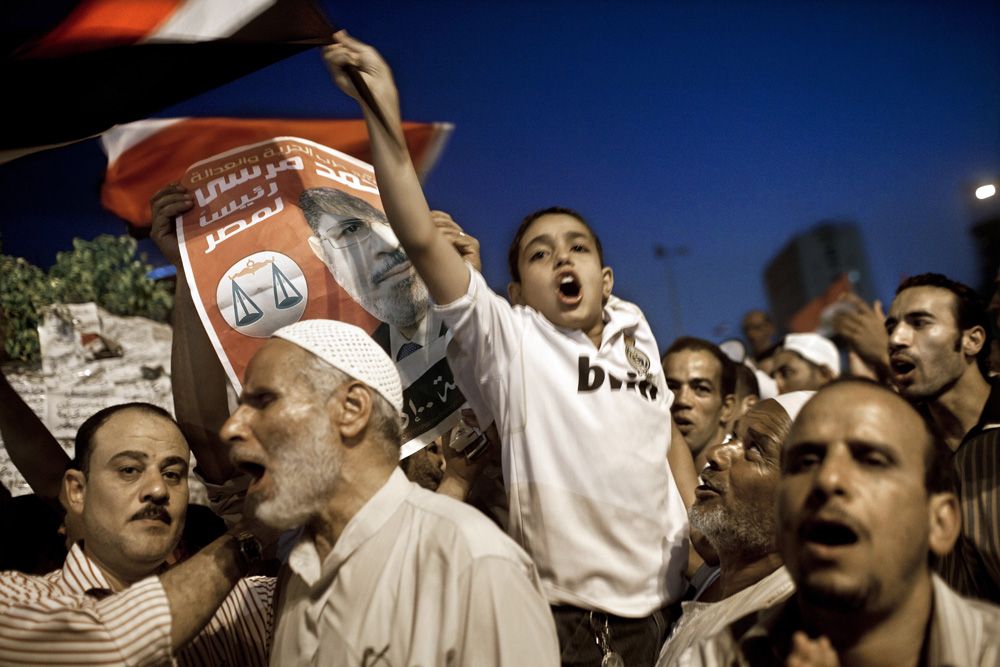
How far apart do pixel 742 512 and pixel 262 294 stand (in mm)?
1900

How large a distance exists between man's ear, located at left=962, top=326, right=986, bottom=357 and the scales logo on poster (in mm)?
3107

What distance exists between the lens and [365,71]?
2332 mm

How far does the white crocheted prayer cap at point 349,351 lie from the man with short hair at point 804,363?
433 cm

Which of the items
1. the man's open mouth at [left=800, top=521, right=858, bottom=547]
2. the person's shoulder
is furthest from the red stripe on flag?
the man's open mouth at [left=800, top=521, right=858, bottom=547]

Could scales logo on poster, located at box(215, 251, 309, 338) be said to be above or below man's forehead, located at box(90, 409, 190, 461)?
above

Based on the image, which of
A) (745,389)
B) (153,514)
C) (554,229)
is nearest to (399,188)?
(554,229)

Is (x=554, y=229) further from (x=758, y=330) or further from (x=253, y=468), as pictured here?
(x=758, y=330)

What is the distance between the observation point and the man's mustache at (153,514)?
2496 mm

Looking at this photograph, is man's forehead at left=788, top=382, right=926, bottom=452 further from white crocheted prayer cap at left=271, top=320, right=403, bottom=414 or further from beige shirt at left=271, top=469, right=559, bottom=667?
white crocheted prayer cap at left=271, top=320, right=403, bottom=414

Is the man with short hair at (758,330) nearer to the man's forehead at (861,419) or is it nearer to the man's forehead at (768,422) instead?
the man's forehead at (768,422)

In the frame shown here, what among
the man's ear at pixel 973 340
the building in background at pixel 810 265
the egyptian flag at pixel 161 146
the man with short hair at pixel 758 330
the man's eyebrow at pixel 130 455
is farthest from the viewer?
the building in background at pixel 810 265

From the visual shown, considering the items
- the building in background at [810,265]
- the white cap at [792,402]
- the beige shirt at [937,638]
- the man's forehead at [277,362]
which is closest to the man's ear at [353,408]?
the man's forehead at [277,362]

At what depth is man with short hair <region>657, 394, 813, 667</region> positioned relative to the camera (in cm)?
229

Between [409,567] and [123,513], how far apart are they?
126 cm
